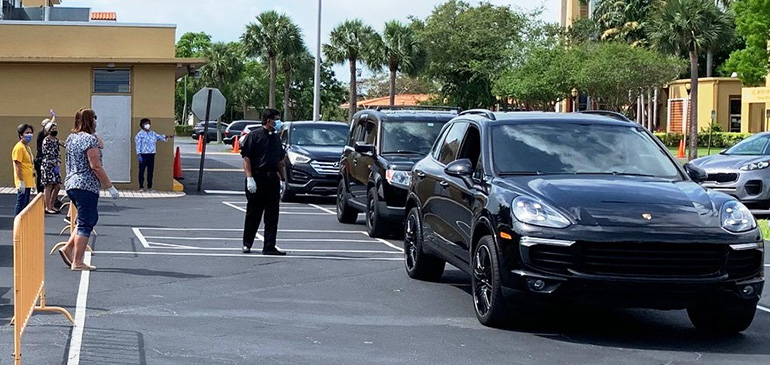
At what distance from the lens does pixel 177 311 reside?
32.5 feet

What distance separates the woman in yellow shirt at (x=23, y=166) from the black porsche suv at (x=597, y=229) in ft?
30.0

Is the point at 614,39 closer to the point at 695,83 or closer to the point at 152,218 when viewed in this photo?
the point at 695,83

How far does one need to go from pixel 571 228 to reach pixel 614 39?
73.0m

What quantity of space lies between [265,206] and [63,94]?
45.4 ft

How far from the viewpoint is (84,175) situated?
12.1 metres

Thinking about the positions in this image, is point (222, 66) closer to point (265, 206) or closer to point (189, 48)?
point (189, 48)

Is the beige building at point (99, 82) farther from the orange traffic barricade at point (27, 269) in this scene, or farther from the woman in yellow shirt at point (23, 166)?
the orange traffic barricade at point (27, 269)

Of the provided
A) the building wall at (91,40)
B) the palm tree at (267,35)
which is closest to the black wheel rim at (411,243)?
the building wall at (91,40)

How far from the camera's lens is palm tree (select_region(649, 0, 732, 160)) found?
52.4 meters

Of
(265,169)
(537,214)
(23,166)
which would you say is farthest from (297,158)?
(537,214)

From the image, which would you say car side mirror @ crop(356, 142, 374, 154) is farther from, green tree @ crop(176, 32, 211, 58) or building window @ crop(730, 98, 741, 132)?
green tree @ crop(176, 32, 211, 58)

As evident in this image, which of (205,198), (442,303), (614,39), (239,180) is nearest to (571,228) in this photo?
(442,303)

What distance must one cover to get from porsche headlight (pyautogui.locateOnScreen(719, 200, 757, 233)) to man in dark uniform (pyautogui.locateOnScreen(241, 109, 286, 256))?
247 inches

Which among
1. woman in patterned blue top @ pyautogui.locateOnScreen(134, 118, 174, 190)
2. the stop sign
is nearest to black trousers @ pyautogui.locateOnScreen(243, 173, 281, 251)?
woman in patterned blue top @ pyautogui.locateOnScreen(134, 118, 174, 190)
